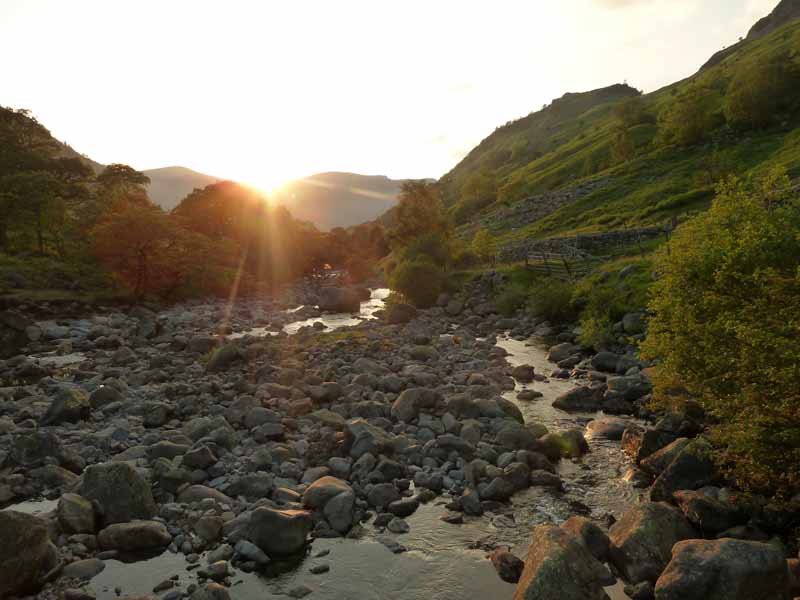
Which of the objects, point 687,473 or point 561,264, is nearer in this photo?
point 687,473

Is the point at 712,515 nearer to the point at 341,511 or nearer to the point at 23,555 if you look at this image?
the point at 341,511

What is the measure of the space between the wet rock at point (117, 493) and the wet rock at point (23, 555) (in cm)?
200

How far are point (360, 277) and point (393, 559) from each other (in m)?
84.2

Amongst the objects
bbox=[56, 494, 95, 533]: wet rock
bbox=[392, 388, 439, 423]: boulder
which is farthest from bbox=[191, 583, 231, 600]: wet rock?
bbox=[392, 388, 439, 423]: boulder

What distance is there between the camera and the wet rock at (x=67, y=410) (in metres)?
21.1

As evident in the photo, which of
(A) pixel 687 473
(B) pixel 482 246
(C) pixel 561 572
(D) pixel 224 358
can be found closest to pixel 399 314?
(D) pixel 224 358

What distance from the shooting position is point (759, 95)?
86375mm

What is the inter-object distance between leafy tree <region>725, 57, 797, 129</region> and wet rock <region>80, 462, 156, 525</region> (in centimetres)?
10243

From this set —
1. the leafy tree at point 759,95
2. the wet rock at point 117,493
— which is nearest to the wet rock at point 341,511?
the wet rock at point 117,493

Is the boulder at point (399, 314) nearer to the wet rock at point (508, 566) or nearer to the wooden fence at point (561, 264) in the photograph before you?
the wooden fence at point (561, 264)

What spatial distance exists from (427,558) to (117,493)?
850cm

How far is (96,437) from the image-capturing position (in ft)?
63.4

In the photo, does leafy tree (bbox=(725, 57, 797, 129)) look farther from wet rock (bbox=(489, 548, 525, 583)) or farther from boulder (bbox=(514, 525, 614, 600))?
wet rock (bbox=(489, 548, 525, 583))

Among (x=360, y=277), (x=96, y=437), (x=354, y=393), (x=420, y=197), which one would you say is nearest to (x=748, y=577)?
(x=354, y=393)
